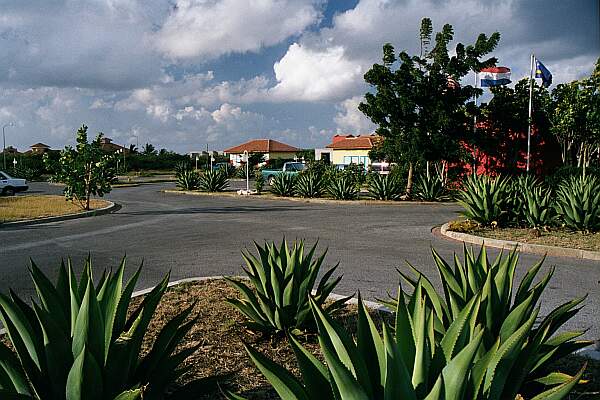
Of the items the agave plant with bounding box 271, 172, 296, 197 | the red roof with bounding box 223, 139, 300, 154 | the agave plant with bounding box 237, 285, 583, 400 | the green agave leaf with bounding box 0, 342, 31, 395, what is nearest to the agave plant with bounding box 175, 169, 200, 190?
the agave plant with bounding box 271, 172, 296, 197

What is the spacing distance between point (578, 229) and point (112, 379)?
11.6 meters

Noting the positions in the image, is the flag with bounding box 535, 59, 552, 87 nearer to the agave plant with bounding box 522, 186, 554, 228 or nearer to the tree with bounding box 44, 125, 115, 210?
the agave plant with bounding box 522, 186, 554, 228

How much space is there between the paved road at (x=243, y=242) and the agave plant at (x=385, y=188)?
2935 millimetres

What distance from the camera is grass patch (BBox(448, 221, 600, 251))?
414 inches

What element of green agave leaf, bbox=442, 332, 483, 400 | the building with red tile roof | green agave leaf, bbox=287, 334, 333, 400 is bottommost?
green agave leaf, bbox=287, 334, 333, 400

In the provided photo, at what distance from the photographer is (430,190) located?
73.3ft

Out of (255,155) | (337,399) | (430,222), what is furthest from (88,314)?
(255,155)

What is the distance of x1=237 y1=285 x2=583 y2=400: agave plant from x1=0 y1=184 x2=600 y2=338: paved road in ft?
12.1

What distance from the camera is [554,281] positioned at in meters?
7.86

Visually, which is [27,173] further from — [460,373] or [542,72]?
[460,373]

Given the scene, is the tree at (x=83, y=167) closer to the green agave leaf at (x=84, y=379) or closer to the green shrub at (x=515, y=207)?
the green shrub at (x=515, y=207)

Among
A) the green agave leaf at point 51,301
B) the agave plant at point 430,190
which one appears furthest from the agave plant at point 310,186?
the green agave leaf at point 51,301

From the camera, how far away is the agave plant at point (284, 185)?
1013 inches

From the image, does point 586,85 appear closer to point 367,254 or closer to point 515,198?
point 515,198
